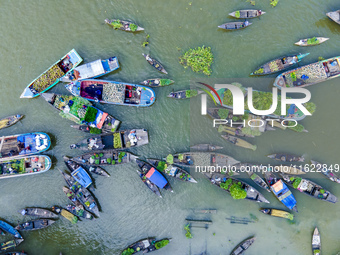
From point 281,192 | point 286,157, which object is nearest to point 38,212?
point 281,192

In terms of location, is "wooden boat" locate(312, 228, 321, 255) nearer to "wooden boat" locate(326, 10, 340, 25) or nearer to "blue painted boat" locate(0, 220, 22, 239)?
"wooden boat" locate(326, 10, 340, 25)

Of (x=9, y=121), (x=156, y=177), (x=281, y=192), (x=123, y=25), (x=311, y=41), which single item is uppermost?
(x=123, y=25)

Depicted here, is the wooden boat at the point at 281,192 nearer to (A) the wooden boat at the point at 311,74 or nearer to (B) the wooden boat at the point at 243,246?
(B) the wooden boat at the point at 243,246

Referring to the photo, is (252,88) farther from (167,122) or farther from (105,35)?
(105,35)

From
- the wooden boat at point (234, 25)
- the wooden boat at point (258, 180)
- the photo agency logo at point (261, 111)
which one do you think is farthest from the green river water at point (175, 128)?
the photo agency logo at point (261, 111)

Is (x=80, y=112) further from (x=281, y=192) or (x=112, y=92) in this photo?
(x=281, y=192)
